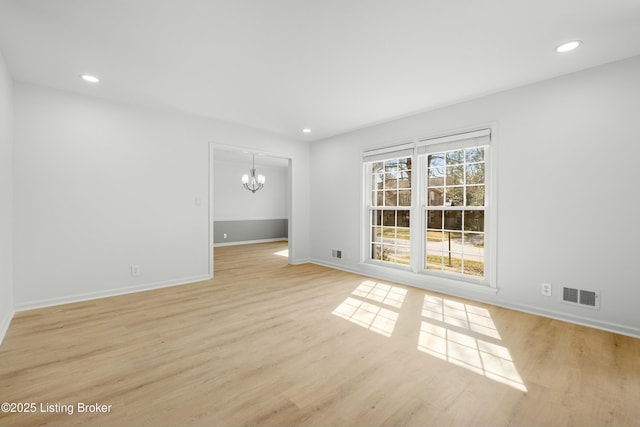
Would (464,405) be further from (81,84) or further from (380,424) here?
(81,84)

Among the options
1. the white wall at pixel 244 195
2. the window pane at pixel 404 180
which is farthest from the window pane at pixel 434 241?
the white wall at pixel 244 195

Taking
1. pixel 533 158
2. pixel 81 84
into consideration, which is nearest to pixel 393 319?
pixel 533 158

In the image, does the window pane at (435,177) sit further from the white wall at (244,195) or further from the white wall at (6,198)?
the white wall at (244,195)

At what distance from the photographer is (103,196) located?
371cm

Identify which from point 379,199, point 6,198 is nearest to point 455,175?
point 379,199

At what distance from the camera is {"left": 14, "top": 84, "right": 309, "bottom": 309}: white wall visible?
328 cm

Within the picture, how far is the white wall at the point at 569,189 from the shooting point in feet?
8.79

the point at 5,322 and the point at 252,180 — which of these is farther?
the point at 252,180

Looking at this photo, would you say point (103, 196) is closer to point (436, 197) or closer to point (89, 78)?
point (89, 78)

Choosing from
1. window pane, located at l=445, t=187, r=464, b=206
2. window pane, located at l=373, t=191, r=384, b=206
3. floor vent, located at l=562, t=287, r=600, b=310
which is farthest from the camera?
window pane, located at l=373, t=191, r=384, b=206

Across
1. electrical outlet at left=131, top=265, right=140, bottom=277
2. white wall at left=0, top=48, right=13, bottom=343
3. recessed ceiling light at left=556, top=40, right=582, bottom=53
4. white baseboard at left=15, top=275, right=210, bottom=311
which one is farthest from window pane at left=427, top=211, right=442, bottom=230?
white wall at left=0, top=48, right=13, bottom=343

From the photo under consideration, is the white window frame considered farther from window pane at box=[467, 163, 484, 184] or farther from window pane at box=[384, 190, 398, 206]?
window pane at box=[467, 163, 484, 184]

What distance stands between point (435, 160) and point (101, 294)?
193 inches

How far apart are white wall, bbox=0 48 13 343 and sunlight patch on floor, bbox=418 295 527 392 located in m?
3.87
